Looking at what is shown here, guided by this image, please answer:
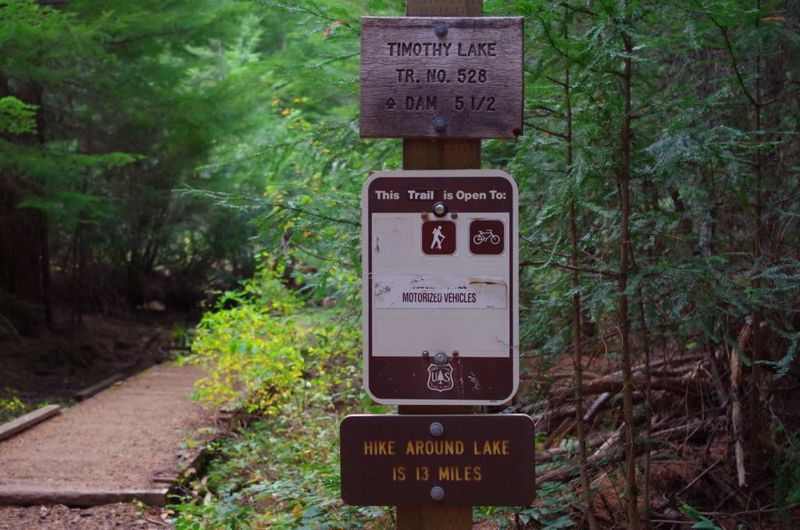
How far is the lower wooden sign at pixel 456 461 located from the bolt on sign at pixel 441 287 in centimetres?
8

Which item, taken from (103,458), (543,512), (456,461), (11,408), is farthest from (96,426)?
(456,461)

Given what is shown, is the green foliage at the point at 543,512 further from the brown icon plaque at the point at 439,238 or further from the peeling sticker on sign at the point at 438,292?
the brown icon plaque at the point at 439,238

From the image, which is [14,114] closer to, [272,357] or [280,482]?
[272,357]

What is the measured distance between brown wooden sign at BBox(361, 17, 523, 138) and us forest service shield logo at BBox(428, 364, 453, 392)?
767 millimetres

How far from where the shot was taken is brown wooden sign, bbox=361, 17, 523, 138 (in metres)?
3.04

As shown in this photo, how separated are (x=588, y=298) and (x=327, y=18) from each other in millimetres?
2197

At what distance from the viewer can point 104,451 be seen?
877 centimetres

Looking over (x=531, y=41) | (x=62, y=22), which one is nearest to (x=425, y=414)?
(x=531, y=41)

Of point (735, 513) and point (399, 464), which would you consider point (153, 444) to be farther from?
point (399, 464)

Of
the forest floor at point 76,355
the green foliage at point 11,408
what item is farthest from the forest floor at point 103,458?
the forest floor at point 76,355

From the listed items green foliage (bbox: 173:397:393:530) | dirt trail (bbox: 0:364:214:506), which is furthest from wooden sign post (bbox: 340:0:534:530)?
dirt trail (bbox: 0:364:214:506)

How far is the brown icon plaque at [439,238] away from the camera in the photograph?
2.98 m

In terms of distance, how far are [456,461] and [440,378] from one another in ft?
0.91

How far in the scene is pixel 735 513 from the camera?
4.85 m
